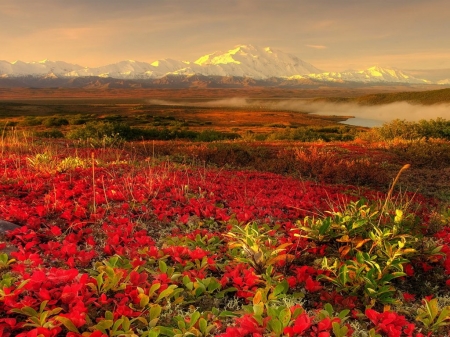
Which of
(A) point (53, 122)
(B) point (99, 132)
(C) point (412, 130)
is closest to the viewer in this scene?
(B) point (99, 132)

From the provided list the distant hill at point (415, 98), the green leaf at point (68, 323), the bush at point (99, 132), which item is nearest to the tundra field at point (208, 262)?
the green leaf at point (68, 323)

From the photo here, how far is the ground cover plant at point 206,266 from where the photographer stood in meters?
3.04

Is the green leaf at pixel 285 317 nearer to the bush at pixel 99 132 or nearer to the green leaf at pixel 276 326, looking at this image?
the green leaf at pixel 276 326

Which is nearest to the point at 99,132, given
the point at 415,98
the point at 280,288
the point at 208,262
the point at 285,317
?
the point at 208,262

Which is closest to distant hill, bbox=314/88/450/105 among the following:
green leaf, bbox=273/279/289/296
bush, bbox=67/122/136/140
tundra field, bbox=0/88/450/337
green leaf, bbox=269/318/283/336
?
bush, bbox=67/122/136/140

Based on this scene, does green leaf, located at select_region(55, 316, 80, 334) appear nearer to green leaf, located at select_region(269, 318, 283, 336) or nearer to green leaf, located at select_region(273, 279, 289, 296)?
green leaf, located at select_region(269, 318, 283, 336)

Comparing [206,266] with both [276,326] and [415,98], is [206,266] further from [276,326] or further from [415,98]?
[415,98]

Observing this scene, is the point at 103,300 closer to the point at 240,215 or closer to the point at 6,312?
the point at 6,312

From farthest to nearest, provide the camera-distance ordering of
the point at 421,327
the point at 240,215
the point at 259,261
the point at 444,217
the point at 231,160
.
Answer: the point at 231,160 < the point at 444,217 < the point at 240,215 < the point at 259,261 < the point at 421,327

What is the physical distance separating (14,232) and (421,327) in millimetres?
5025

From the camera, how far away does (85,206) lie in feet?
21.0

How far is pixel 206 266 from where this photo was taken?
4133 mm

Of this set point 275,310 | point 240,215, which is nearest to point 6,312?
point 275,310

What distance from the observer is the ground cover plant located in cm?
304
